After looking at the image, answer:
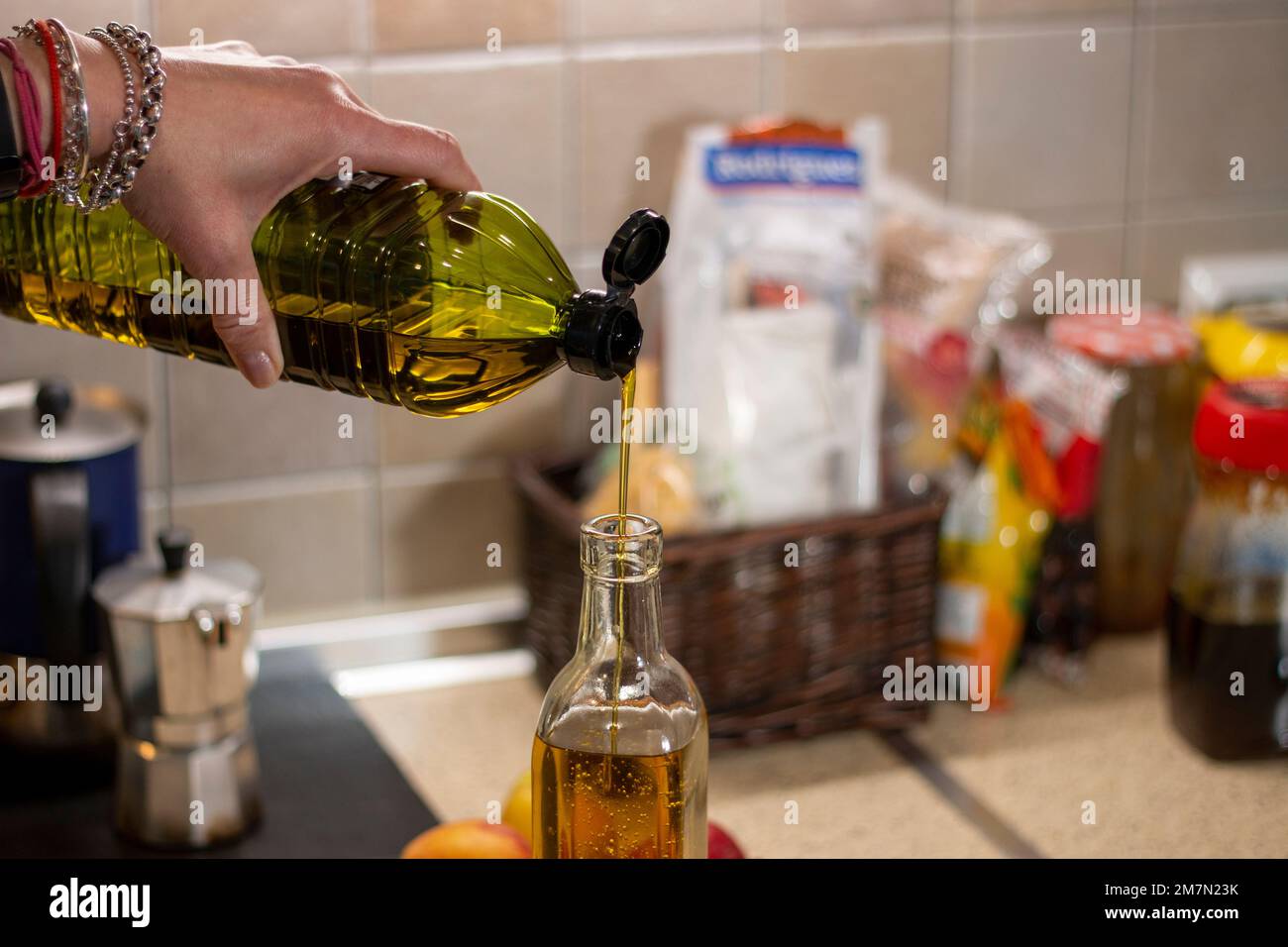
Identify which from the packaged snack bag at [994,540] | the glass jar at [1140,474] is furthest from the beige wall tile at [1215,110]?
the packaged snack bag at [994,540]

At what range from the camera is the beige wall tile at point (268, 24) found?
1048 mm

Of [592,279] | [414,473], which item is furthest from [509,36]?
[414,473]

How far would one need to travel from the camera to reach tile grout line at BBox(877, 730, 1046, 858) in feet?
3.19

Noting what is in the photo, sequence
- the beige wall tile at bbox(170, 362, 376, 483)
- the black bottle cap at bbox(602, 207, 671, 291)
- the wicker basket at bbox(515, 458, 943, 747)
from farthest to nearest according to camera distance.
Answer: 1. the beige wall tile at bbox(170, 362, 376, 483)
2. the wicker basket at bbox(515, 458, 943, 747)
3. the black bottle cap at bbox(602, 207, 671, 291)

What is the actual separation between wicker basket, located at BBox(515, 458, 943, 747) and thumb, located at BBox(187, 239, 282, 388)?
44 cm

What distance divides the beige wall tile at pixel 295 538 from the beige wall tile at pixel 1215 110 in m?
0.74

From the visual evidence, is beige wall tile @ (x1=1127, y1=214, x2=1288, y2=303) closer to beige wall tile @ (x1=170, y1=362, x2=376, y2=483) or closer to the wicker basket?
the wicker basket

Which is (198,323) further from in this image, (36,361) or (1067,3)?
(1067,3)

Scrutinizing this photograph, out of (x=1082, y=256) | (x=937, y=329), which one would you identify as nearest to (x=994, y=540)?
(x=937, y=329)

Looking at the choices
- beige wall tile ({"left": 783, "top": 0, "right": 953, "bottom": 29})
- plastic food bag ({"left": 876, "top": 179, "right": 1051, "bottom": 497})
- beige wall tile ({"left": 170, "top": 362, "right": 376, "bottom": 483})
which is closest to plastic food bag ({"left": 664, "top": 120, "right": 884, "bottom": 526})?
plastic food bag ({"left": 876, "top": 179, "right": 1051, "bottom": 497})

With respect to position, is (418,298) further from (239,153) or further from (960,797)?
(960,797)

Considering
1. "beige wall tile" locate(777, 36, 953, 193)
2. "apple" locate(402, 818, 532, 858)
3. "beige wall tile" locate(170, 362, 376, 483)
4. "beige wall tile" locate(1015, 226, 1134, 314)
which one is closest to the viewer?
"apple" locate(402, 818, 532, 858)

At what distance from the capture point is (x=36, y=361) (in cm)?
109
